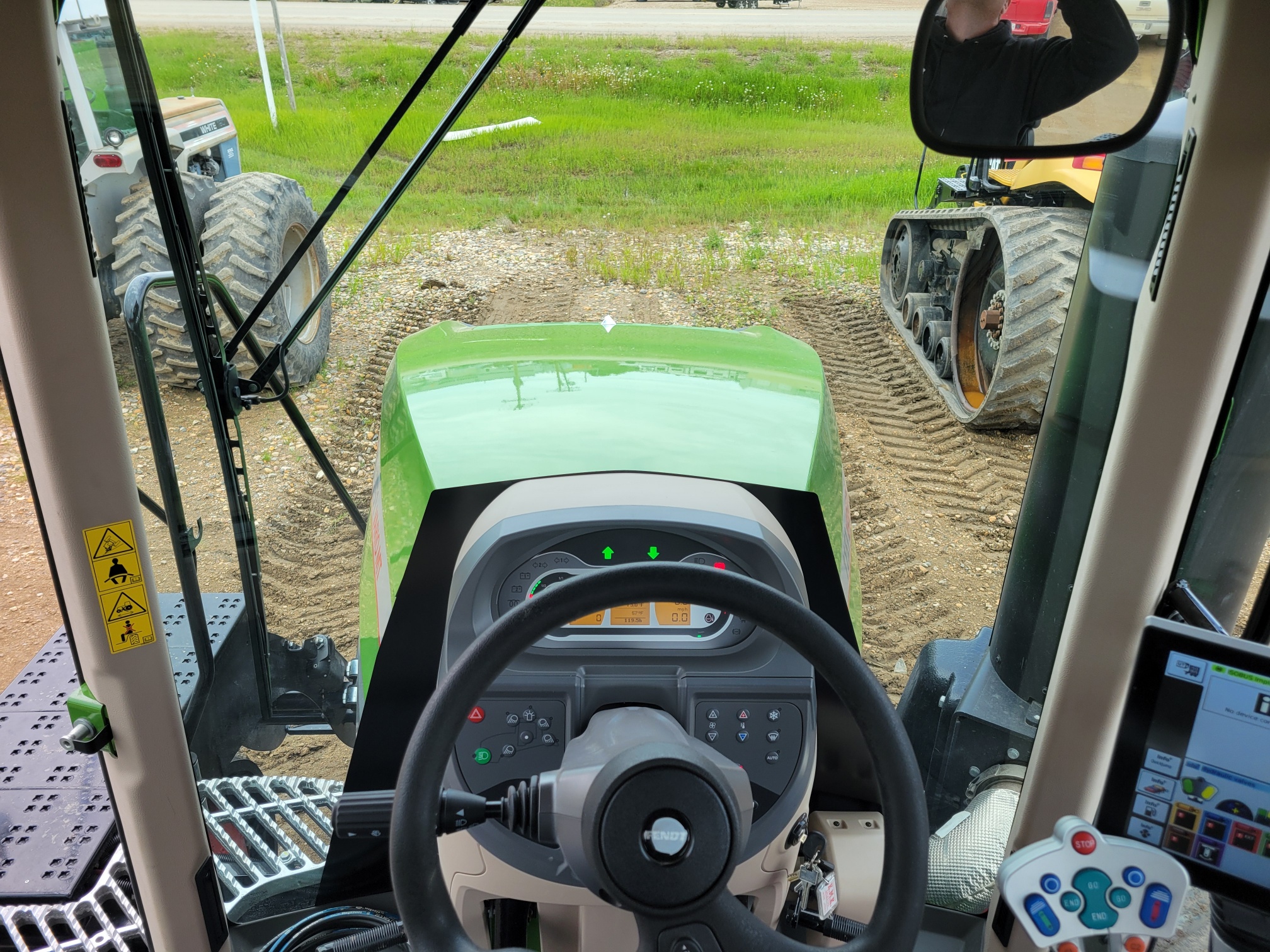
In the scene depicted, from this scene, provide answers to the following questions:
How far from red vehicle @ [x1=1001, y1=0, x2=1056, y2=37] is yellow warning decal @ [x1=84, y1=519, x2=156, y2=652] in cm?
109

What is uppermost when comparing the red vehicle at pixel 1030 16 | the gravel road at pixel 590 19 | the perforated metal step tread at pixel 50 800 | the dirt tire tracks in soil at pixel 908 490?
the red vehicle at pixel 1030 16

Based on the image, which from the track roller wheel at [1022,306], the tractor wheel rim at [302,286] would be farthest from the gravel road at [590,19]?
the track roller wheel at [1022,306]

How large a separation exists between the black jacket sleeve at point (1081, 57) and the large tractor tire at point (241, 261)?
106 cm

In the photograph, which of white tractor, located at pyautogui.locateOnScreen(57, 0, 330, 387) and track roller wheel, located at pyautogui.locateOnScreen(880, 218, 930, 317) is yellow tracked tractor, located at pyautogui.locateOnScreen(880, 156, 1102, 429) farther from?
white tractor, located at pyautogui.locateOnScreen(57, 0, 330, 387)

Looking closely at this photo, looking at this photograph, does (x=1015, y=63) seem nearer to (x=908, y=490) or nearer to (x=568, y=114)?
(x=568, y=114)

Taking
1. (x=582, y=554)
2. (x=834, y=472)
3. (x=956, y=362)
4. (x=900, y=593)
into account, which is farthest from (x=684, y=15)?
(x=956, y=362)

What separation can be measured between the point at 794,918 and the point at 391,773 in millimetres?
695

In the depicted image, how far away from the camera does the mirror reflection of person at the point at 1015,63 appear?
0.89 metres

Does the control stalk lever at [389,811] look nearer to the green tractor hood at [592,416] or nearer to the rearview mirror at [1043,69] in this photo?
the green tractor hood at [592,416]

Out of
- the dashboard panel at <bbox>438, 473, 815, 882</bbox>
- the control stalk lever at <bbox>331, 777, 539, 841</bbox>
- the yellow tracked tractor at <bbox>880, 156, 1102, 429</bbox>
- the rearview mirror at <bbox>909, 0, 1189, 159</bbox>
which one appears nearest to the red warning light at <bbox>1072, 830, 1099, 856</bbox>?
the dashboard panel at <bbox>438, 473, 815, 882</bbox>

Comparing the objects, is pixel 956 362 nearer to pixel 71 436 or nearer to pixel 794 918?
pixel 794 918

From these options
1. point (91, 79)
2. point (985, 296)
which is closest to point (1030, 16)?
point (91, 79)

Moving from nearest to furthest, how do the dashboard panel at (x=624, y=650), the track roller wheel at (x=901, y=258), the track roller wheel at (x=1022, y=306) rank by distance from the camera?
1. the dashboard panel at (x=624, y=650)
2. the track roller wheel at (x=1022, y=306)
3. the track roller wheel at (x=901, y=258)

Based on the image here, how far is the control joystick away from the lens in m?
0.96
